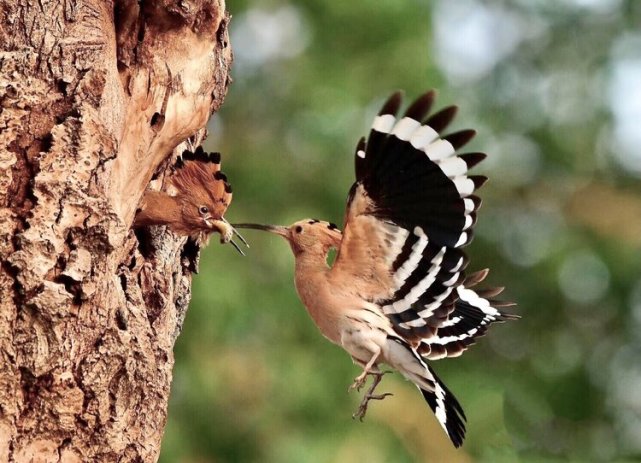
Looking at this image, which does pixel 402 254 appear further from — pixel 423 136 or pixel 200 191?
pixel 200 191

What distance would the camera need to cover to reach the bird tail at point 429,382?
10.1ft

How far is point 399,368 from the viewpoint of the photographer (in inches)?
124

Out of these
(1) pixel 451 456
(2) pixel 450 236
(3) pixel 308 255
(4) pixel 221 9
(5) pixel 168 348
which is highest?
(4) pixel 221 9

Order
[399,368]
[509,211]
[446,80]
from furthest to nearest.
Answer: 1. [509,211]
2. [446,80]
3. [399,368]

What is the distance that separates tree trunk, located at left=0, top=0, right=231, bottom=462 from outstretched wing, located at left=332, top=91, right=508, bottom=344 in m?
0.51

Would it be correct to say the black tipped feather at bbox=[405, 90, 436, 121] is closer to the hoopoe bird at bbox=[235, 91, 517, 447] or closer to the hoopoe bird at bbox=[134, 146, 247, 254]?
the hoopoe bird at bbox=[235, 91, 517, 447]

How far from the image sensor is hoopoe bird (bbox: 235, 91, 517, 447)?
2797mm

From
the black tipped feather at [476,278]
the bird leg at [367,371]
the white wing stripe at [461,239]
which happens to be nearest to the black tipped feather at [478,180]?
the white wing stripe at [461,239]

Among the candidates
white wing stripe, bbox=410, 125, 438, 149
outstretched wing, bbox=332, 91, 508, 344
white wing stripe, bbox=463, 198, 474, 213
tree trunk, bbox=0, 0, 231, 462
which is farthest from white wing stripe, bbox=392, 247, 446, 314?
tree trunk, bbox=0, 0, 231, 462

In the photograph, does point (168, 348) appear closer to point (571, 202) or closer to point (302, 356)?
point (302, 356)

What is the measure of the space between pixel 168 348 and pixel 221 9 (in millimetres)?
758

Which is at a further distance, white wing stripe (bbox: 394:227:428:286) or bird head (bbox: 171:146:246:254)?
bird head (bbox: 171:146:246:254)

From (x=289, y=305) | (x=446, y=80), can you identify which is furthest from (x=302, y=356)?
(x=446, y=80)

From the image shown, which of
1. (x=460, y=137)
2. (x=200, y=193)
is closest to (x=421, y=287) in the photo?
(x=460, y=137)
